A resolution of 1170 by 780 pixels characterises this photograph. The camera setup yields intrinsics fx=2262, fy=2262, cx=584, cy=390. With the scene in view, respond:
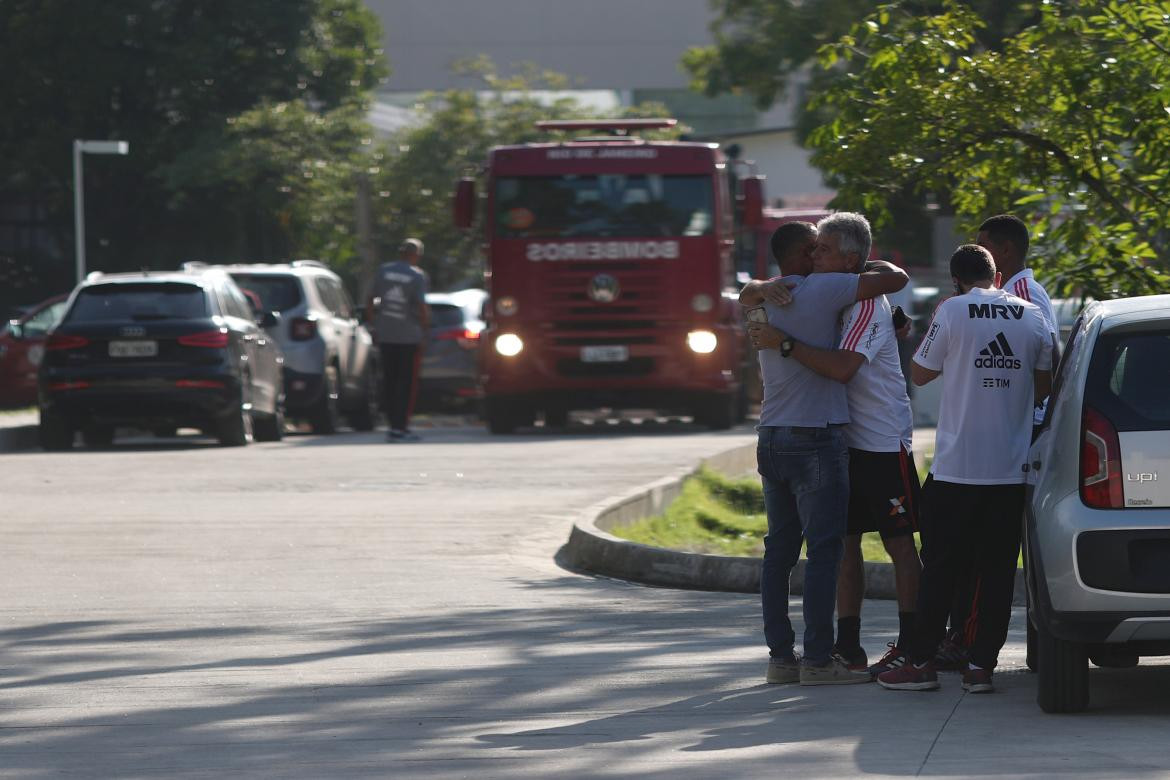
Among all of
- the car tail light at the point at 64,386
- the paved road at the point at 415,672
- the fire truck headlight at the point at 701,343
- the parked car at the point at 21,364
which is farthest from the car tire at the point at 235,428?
the parked car at the point at 21,364

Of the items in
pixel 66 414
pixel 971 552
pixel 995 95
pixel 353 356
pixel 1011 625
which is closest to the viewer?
pixel 971 552

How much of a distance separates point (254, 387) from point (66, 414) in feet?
6.09

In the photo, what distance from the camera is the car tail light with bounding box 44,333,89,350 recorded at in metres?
20.4

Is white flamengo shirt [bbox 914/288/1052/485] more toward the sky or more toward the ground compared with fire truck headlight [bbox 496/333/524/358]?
more toward the sky

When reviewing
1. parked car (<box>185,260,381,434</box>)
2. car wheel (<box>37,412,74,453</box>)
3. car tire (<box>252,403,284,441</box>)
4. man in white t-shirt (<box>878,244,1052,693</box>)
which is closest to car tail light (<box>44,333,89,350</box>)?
car wheel (<box>37,412,74,453</box>)

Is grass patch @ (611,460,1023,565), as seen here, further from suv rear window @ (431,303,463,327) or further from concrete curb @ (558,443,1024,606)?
suv rear window @ (431,303,463,327)

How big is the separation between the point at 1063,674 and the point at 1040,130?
19.5ft

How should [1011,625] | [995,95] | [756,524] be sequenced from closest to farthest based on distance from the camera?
[1011,625]
[995,95]
[756,524]

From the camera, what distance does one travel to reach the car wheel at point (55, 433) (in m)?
20.7

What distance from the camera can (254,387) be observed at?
70.7 feet

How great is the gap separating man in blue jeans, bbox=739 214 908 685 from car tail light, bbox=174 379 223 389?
12895 mm

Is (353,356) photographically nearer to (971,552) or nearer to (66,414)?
(66,414)

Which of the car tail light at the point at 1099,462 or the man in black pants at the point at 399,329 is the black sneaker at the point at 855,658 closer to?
the car tail light at the point at 1099,462

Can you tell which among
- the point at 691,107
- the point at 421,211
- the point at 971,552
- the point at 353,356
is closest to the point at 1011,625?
the point at 971,552
